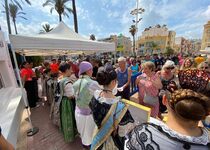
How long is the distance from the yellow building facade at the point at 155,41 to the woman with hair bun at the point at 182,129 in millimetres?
62177

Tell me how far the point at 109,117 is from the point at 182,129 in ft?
2.38

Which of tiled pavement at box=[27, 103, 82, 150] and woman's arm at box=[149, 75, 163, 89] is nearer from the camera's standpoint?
woman's arm at box=[149, 75, 163, 89]

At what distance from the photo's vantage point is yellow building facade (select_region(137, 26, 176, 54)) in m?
58.0

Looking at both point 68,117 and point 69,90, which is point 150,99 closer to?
point 69,90

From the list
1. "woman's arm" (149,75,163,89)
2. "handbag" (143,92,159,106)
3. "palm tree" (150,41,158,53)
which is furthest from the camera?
"palm tree" (150,41,158,53)

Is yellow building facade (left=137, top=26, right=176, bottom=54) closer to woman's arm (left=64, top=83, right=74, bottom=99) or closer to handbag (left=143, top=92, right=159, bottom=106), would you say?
handbag (left=143, top=92, right=159, bottom=106)

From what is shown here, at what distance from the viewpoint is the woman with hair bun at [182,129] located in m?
0.62

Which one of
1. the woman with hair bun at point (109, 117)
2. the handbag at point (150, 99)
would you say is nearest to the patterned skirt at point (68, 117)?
the woman with hair bun at point (109, 117)

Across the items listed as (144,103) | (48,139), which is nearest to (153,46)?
(144,103)

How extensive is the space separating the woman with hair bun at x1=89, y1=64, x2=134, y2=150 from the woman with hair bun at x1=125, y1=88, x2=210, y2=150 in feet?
1.77

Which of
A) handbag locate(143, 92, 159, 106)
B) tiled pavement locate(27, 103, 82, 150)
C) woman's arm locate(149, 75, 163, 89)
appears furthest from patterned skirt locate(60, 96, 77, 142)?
woman's arm locate(149, 75, 163, 89)

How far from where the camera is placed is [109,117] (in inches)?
49.6

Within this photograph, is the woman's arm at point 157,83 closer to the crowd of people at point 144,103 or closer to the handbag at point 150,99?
the crowd of people at point 144,103

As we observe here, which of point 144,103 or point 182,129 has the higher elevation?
point 182,129
